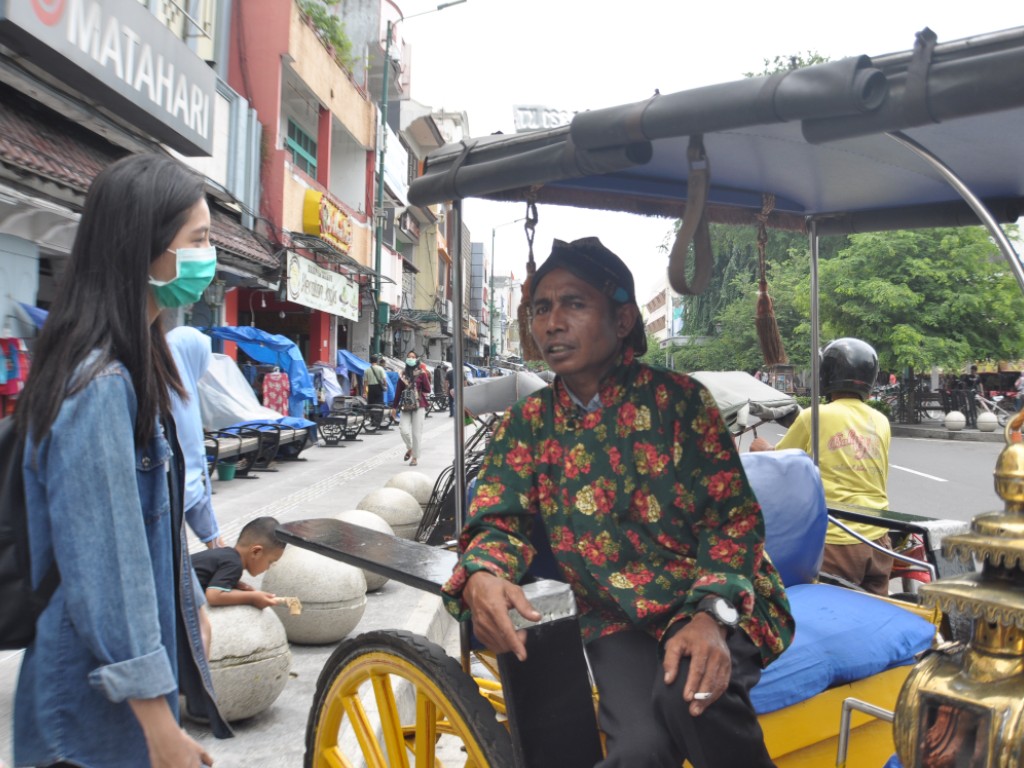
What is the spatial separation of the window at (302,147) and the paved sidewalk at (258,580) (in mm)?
7050

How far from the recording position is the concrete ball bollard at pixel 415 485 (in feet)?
24.7

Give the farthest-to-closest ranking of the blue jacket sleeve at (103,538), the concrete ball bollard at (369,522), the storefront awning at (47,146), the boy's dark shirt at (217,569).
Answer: the storefront awning at (47,146)
the concrete ball bollard at (369,522)
the boy's dark shirt at (217,569)
the blue jacket sleeve at (103,538)

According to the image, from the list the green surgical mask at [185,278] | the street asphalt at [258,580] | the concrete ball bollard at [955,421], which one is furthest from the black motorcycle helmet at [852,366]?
the concrete ball bollard at [955,421]

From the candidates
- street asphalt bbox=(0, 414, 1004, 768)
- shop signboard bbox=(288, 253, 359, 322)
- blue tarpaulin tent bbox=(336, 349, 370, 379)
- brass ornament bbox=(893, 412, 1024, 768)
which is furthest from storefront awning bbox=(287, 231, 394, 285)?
brass ornament bbox=(893, 412, 1024, 768)

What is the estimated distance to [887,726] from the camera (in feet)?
7.48

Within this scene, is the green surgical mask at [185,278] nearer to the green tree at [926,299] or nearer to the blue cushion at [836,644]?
the blue cushion at [836,644]

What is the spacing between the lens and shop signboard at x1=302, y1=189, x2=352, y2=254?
57.0ft

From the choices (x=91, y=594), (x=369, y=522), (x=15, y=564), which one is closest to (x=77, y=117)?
(x=369, y=522)

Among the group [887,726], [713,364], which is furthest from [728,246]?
[713,364]

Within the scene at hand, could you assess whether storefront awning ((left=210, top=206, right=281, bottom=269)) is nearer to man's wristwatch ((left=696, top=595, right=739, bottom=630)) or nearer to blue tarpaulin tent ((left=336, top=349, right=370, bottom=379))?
blue tarpaulin tent ((left=336, top=349, right=370, bottom=379))

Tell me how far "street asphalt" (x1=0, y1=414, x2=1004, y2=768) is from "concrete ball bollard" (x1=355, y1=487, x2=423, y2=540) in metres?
0.67

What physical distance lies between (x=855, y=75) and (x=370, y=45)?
26.2 m

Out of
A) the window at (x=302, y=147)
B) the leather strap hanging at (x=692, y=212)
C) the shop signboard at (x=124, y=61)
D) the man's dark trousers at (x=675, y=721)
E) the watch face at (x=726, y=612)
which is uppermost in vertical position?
the window at (x=302, y=147)

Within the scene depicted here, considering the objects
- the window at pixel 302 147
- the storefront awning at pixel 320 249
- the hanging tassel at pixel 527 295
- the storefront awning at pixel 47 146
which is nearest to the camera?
the hanging tassel at pixel 527 295
